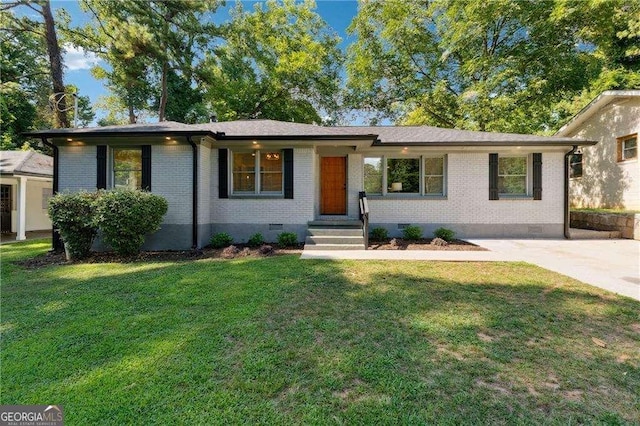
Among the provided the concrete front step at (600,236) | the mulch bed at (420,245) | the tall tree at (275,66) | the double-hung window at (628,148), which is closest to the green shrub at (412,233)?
the mulch bed at (420,245)

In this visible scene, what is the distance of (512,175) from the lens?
10.0m

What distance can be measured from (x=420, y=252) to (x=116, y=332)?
6.42m

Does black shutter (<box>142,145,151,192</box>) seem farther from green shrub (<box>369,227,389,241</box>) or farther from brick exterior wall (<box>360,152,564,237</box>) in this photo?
brick exterior wall (<box>360,152,564,237</box>)

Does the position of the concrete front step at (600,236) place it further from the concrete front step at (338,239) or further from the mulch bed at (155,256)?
the mulch bed at (155,256)

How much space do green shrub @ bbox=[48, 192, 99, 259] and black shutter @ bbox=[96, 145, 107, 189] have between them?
1.57m

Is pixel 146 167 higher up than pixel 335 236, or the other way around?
pixel 146 167

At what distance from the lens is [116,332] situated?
10.6 feet

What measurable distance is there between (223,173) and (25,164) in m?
8.98

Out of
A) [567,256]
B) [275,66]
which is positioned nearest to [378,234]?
[567,256]

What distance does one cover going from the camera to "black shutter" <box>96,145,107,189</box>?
8422 mm

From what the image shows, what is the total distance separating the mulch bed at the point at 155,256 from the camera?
6.93m

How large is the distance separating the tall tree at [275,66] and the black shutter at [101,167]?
1283 cm

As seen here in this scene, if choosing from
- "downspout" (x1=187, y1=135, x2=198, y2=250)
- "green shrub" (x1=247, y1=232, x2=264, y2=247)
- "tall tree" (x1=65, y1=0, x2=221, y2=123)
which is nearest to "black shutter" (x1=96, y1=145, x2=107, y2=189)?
"downspout" (x1=187, y1=135, x2=198, y2=250)

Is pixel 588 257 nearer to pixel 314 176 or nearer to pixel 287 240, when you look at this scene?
pixel 314 176
